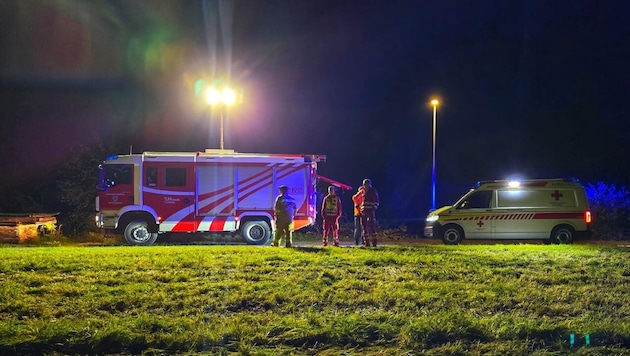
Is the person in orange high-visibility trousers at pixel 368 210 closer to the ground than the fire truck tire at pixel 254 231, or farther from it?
farther from it

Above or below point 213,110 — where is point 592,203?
below

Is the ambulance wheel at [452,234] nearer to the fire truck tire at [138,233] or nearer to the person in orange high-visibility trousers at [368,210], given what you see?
the person in orange high-visibility trousers at [368,210]

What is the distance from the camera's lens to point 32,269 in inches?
365

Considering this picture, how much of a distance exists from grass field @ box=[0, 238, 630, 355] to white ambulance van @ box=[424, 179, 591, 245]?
5.90m

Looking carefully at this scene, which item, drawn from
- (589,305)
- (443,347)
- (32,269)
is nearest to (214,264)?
(32,269)

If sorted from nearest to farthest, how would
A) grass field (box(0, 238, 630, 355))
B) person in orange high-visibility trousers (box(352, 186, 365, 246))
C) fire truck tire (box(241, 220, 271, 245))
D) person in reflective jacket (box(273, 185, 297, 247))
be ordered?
grass field (box(0, 238, 630, 355)) < person in reflective jacket (box(273, 185, 297, 247)) < person in orange high-visibility trousers (box(352, 186, 365, 246)) < fire truck tire (box(241, 220, 271, 245))

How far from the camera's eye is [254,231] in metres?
16.9

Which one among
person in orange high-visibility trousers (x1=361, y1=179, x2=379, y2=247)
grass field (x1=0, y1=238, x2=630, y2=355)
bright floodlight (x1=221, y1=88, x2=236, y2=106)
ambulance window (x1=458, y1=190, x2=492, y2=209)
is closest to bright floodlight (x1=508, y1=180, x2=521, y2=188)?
ambulance window (x1=458, y1=190, x2=492, y2=209)

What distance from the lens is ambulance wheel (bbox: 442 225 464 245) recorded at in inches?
680

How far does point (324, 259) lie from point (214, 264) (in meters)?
1.97

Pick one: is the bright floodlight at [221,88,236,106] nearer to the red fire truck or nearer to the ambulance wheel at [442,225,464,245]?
the red fire truck

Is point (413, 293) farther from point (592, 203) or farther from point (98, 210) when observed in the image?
point (592, 203)

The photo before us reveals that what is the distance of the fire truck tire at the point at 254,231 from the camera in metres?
16.8

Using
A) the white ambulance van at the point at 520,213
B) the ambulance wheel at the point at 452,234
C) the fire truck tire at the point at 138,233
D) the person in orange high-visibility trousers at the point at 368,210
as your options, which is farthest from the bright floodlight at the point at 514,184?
the fire truck tire at the point at 138,233
